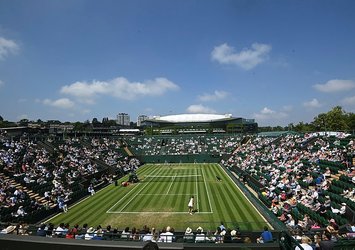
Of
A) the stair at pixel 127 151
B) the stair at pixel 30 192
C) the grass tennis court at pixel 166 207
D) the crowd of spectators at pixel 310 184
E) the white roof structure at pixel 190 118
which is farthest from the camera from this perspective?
the white roof structure at pixel 190 118

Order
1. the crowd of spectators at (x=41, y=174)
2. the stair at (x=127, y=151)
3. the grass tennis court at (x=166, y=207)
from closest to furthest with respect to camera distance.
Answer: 1. the grass tennis court at (x=166, y=207)
2. the crowd of spectators at (x=41, y=174)
3. the stair at (x=127, y=151)

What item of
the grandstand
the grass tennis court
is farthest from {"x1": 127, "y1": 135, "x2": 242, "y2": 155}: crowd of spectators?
the grass tennis court

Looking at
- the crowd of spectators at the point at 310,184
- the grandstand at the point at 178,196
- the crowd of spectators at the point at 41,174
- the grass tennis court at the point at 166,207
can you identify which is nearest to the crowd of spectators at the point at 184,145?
the grandstand at the point at 178,196

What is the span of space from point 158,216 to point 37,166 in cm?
1714

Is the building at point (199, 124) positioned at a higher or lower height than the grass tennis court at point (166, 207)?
higher

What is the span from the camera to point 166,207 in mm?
26859

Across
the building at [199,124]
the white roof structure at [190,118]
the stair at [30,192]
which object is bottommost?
the stair at [30,192]

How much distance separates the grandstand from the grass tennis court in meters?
0.08

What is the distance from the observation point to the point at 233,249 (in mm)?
7156

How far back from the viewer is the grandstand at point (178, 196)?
46.8 feet

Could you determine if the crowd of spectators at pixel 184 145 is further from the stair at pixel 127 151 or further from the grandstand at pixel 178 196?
the grandstand at pixel 178 196

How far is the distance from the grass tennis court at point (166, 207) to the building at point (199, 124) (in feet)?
237

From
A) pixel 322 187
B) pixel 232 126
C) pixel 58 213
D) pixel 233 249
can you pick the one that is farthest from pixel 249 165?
pixel 232 126

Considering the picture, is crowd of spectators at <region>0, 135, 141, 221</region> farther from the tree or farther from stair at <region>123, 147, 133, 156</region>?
the tree
